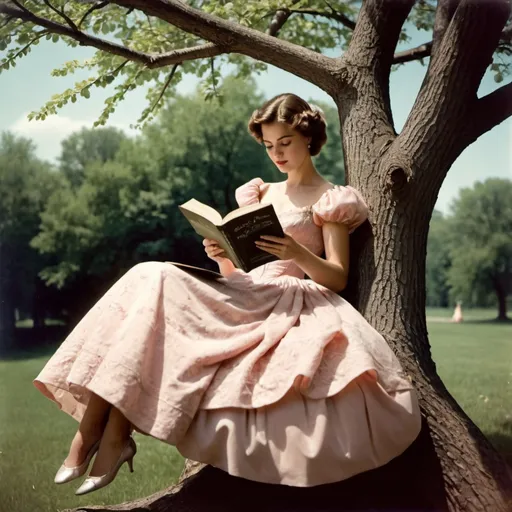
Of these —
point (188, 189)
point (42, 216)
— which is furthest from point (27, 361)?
point (188, 189)

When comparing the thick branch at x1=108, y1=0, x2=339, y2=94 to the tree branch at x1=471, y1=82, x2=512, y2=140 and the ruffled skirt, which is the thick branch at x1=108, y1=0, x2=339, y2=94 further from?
the ruffled skirt

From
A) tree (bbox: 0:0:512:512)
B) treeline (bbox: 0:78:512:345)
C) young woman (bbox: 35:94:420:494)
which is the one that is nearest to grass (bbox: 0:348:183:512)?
treeline (bbox: 0:78:512:345)

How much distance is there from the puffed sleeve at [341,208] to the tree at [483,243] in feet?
7.31

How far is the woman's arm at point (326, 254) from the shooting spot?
2.52 metres

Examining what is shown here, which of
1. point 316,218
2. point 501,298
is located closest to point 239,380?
point 316,218

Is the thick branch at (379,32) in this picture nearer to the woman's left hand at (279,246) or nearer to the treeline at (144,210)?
the woman's left hand at (279,246)

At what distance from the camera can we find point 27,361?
475cm

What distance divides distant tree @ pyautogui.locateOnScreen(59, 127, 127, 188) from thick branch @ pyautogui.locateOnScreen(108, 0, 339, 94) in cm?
306

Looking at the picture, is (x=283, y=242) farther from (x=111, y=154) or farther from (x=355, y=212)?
(x=111, y=154)

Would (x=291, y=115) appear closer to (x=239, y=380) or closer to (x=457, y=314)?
(x=239, y=380)

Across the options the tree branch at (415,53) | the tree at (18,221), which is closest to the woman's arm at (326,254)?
the tree branch at (415,53)

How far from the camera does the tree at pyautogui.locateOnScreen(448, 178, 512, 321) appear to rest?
4.97 metres

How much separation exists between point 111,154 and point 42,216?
5.45ft

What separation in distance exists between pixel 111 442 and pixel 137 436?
7.99 feet
